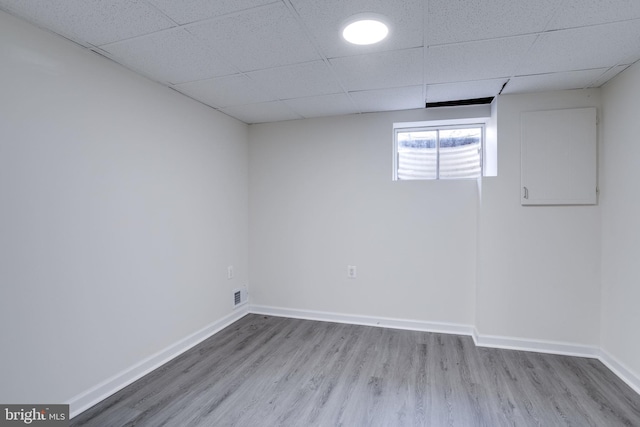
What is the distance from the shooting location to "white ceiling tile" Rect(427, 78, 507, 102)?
2504 millimetres

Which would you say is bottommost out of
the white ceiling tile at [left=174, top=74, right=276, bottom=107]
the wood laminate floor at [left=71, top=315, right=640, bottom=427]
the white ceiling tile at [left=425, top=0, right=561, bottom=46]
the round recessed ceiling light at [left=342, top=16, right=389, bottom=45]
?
the wood laminate floor at [left=71, top=315, right=640, bottom=427]

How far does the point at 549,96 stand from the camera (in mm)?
2660

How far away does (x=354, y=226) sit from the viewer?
3396 millimetres

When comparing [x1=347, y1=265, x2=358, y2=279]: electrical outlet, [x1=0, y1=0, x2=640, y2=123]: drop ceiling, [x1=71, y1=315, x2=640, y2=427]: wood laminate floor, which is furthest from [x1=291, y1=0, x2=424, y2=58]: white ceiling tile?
[x1=71, y1=315, x2=640, y2=427]: wood laminate floor

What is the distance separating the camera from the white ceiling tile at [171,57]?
1853 mm

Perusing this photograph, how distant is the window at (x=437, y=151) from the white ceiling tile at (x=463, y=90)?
444 millimetres

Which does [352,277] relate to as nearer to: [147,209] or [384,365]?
[384,365]

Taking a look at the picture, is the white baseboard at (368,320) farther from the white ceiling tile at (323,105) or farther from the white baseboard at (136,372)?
the white ceiling tile at (323,105)

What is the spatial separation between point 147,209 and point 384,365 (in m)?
2.29

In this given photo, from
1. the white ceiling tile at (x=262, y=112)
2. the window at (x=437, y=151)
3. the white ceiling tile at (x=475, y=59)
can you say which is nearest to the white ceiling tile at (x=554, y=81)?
the white ceiling tile at (x=475, y=59)

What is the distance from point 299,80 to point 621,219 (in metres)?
2.73

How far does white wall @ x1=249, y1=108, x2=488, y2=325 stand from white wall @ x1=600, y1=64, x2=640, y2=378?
973 millimetres

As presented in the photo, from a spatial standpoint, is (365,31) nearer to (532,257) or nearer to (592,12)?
(592,12)

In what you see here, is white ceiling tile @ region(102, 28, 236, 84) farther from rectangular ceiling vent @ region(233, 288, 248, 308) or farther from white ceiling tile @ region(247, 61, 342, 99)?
rectangular ceiling vent @ region(233, 288, 248, 308)
